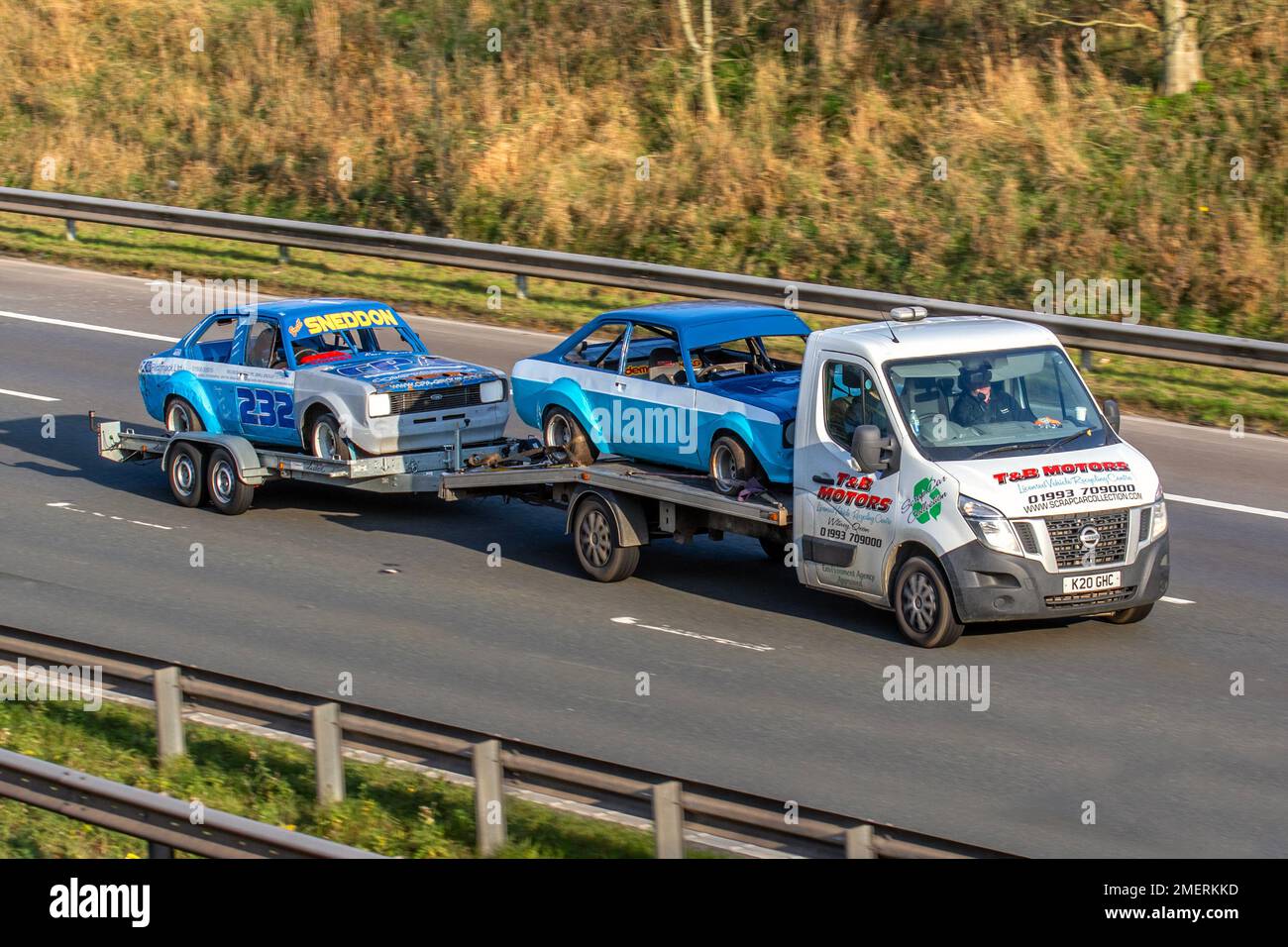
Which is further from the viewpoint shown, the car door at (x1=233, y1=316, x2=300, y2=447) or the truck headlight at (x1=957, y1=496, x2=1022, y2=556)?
the car door at (x1=233, y1=316, x2=300, y2=447)

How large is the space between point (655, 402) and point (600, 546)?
123 cm

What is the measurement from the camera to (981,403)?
1181cm

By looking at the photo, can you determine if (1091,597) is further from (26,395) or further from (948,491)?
(26,395)

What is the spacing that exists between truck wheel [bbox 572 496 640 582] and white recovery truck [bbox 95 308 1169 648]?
0.21 ft

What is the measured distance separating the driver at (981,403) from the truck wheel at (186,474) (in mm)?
7512

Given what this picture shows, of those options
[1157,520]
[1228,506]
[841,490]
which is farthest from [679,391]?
[1228,506]

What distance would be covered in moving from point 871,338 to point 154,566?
628 cm

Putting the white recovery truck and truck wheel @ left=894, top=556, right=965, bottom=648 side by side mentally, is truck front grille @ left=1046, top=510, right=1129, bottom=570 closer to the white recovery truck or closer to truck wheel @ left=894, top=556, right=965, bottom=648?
the white recovery truck

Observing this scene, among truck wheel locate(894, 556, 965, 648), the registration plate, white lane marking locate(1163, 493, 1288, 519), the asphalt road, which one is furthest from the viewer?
white lane marking locate(1163, 493, 1288, 519)

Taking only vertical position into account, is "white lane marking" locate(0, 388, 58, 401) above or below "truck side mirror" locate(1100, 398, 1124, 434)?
below

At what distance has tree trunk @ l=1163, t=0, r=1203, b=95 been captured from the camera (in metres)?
25.3

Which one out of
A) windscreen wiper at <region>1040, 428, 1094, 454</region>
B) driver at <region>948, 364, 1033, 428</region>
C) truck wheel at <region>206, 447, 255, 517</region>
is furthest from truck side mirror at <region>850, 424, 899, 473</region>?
truck wheel at <region>206, 447, 255, 517</region>
